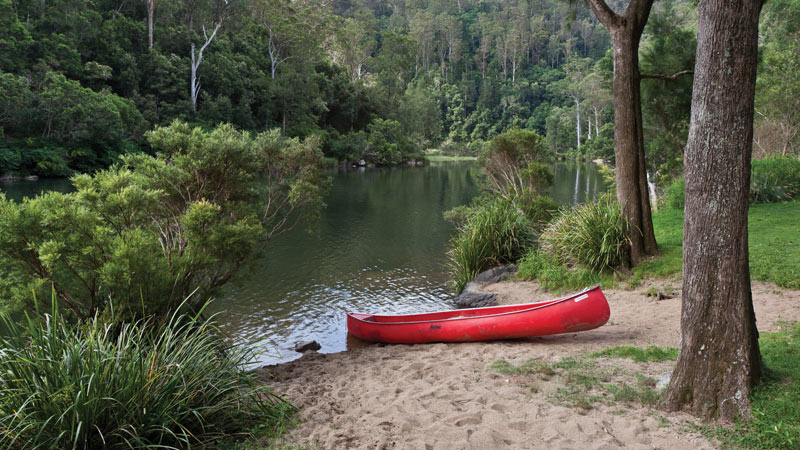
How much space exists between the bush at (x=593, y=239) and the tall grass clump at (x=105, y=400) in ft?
22.4

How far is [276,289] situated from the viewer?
1124 centimetres

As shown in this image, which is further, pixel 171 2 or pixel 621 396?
pixel 171 2

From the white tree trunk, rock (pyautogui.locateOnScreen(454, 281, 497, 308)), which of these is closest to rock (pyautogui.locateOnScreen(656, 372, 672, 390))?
rock (pyautogui.locateOnScreen(454, 281, 497, 308))

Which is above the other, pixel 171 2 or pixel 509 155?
pixel 171 2

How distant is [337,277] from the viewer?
12.5 meters

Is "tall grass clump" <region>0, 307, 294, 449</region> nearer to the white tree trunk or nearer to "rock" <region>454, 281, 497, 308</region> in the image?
"rock" <region>454, 281, 497, 308</region>

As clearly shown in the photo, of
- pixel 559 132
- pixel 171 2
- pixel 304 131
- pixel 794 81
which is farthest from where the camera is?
pixel 559 132

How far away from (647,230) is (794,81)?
519 inches

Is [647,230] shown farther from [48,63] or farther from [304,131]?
[304,131]

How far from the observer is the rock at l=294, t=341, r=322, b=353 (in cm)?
788

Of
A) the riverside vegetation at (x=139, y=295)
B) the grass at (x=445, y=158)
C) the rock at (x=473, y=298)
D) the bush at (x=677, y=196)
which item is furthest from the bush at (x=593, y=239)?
the grass at (x=445, y=158)

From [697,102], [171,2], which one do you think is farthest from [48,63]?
[697,102]

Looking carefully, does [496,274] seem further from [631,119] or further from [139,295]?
[139,295]

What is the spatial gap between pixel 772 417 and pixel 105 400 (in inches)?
174
